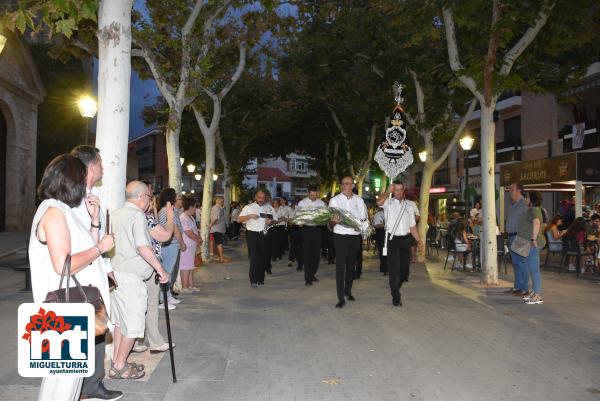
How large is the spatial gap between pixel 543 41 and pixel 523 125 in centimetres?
1817

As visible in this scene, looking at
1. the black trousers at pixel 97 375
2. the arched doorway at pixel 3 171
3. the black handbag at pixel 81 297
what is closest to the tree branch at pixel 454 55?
the black trousers at pixel 97 375

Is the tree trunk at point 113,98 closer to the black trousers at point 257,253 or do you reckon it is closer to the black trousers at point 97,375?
the black trousers at point 97,375

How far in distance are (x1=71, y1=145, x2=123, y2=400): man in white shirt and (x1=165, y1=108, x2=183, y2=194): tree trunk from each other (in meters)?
6.06

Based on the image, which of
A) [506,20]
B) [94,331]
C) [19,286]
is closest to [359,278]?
[506,20]

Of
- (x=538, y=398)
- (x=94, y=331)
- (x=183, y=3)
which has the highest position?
(x=183, y=3)

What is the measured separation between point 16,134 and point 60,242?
994 inches

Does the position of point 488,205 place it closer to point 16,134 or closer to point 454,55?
point 454,55

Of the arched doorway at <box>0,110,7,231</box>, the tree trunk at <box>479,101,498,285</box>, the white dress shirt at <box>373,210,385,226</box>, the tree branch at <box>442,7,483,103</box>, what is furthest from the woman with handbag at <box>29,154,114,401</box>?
the arched doorway at <box>0,110,7,231</box>

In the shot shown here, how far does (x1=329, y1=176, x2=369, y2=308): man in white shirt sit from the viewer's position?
8664 millimetres

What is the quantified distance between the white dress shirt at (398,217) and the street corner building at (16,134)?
2117cm

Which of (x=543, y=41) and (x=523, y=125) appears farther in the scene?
(x=523, y=125)

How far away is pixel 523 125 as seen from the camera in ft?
94.6

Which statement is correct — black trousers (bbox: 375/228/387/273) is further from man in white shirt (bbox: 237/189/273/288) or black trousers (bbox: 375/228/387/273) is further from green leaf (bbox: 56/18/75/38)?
green leaf (bbox: 56/18/75/38)

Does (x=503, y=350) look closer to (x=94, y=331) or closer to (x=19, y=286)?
(x=94, y=331)
